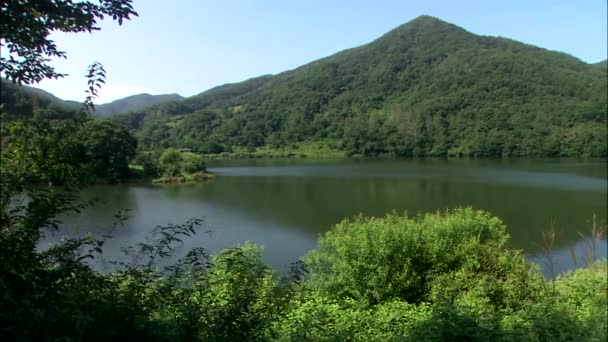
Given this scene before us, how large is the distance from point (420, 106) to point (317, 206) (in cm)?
10351

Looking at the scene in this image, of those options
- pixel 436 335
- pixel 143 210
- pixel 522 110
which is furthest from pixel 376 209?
pixel 522 110

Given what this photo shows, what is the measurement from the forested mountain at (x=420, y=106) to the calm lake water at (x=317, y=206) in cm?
4805

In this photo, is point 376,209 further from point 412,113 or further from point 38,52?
point 412,113

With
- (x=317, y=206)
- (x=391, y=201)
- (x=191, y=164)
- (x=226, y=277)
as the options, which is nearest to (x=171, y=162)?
(x=191, y=164)

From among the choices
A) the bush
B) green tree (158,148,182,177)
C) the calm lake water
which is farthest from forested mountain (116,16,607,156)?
the bush

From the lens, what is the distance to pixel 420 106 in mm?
128000

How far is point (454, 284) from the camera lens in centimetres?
1027

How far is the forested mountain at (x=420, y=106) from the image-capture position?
10175cm

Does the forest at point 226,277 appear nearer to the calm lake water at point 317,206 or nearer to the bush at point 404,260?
the bush at point 404,260

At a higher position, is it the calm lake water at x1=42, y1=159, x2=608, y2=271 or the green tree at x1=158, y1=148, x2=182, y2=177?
the green tree at x1=158, y1=148, x2=182, y2=177

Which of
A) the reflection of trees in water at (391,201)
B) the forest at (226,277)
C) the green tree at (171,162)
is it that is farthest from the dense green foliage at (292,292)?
the green tree at (171,162)

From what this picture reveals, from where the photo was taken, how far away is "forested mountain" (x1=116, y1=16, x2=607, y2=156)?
4006 inches

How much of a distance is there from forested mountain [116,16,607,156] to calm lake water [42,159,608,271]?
158 ft

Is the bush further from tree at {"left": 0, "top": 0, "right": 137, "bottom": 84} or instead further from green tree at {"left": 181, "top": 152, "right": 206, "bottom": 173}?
green tree at {"left": 181, "top": 152, "right": 206, "bottom": 173}
